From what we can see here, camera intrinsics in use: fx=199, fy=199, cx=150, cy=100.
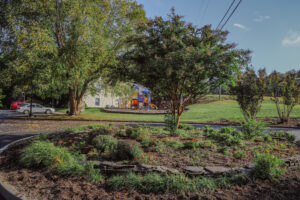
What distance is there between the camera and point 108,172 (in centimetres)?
398

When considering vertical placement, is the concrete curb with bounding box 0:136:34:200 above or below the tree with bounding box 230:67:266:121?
below

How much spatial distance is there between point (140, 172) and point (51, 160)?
2.03 meters

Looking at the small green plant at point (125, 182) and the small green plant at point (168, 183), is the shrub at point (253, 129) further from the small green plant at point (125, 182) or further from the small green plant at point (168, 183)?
the small green plant at point (125, 182)

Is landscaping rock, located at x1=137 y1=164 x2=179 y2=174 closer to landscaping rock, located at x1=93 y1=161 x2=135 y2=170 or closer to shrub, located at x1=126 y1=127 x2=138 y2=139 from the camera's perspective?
landscaping rock, located at x1=93 y1=161 x2=135 y2=170

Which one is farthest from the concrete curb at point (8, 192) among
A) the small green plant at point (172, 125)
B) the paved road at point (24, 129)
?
the small green plant at point (172, 125)

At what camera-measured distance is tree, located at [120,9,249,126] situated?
604 centimetres

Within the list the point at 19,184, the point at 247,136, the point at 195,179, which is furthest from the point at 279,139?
the point at 19,184

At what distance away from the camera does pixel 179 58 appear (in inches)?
238

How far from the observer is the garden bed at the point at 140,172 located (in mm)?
3256

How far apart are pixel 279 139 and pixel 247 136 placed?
1.47m

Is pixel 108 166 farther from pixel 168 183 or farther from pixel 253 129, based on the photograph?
pixel 253 129

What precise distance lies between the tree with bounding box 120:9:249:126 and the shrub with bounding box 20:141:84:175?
3.53 metres

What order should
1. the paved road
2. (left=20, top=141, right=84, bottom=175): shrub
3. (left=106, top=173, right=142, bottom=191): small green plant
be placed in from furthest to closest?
the paved road < (left=20, top=141, right=84, bottom=175): shrub < (left=106, top=173, right=142, bottom=191): small green plant

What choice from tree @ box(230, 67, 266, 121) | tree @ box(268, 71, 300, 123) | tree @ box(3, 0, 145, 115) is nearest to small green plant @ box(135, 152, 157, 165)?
tree @ box(230, 67, 266, 121)
